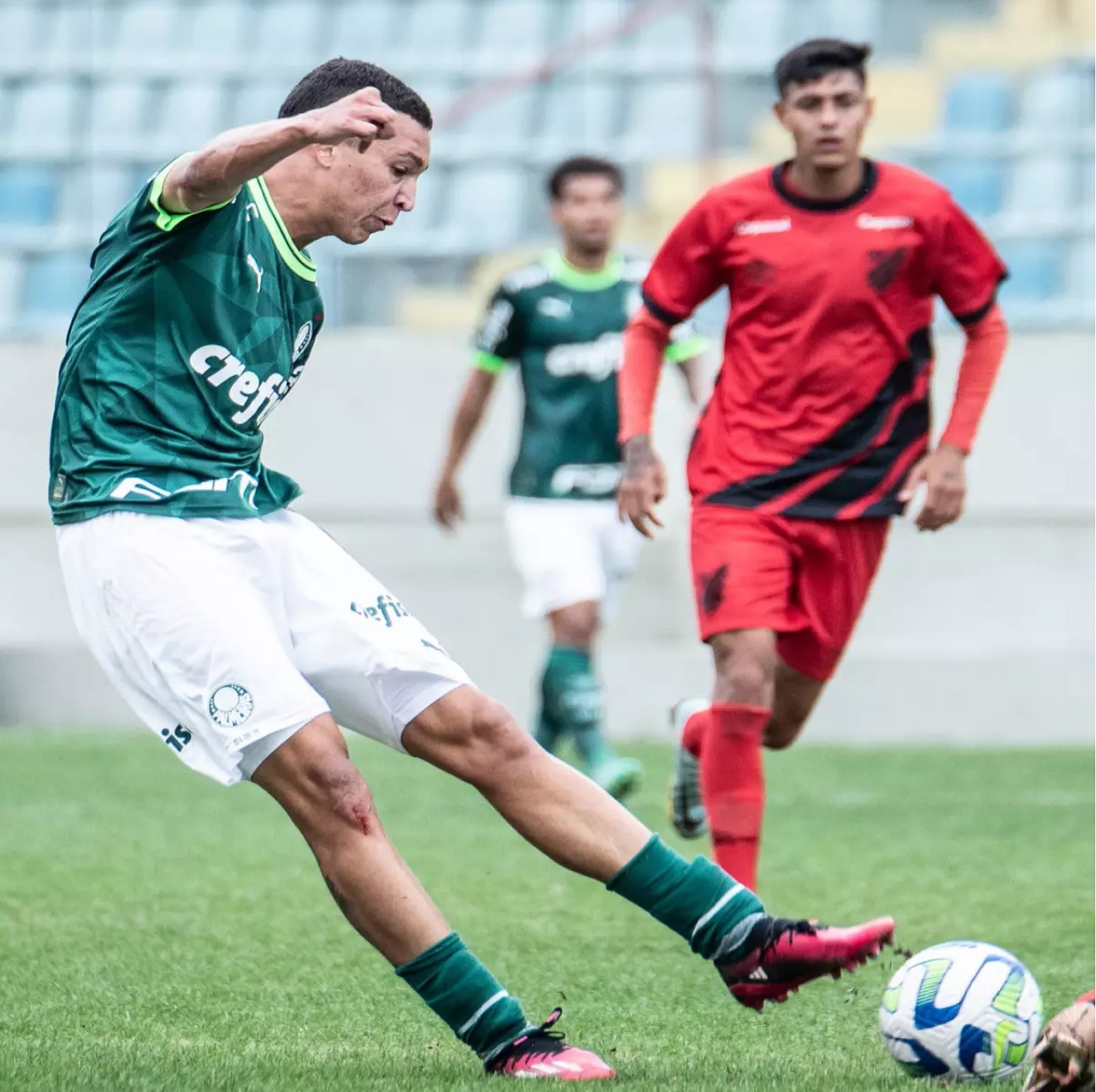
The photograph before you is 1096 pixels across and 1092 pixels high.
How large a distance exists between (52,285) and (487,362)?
4.94 m

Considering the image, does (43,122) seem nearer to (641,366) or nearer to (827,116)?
(641,366)

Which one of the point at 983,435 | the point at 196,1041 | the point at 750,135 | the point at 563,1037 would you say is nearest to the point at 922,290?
the point at 563,1037

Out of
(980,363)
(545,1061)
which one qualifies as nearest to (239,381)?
(545,1061)

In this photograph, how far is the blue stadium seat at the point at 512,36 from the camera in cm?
1286

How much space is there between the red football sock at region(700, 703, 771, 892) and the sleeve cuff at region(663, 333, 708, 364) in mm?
3469

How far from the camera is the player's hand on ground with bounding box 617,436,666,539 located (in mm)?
5137

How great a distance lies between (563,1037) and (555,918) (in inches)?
64.0

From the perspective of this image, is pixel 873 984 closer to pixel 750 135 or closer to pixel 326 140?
pixel 326 140

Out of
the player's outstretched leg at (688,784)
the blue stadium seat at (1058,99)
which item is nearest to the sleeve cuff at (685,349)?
the player's outstretched leg at (688,784)

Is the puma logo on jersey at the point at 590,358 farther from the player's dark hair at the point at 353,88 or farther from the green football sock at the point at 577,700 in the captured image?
the player's dark hair at the point at 353,88

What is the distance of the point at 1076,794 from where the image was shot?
823cm

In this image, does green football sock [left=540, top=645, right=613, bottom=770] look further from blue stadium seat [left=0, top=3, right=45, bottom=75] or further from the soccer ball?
blue stadium seat [left=0, top=3, right=45, bottom=75]

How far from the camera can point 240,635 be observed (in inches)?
140

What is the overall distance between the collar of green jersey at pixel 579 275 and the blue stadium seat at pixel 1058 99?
4.86m
